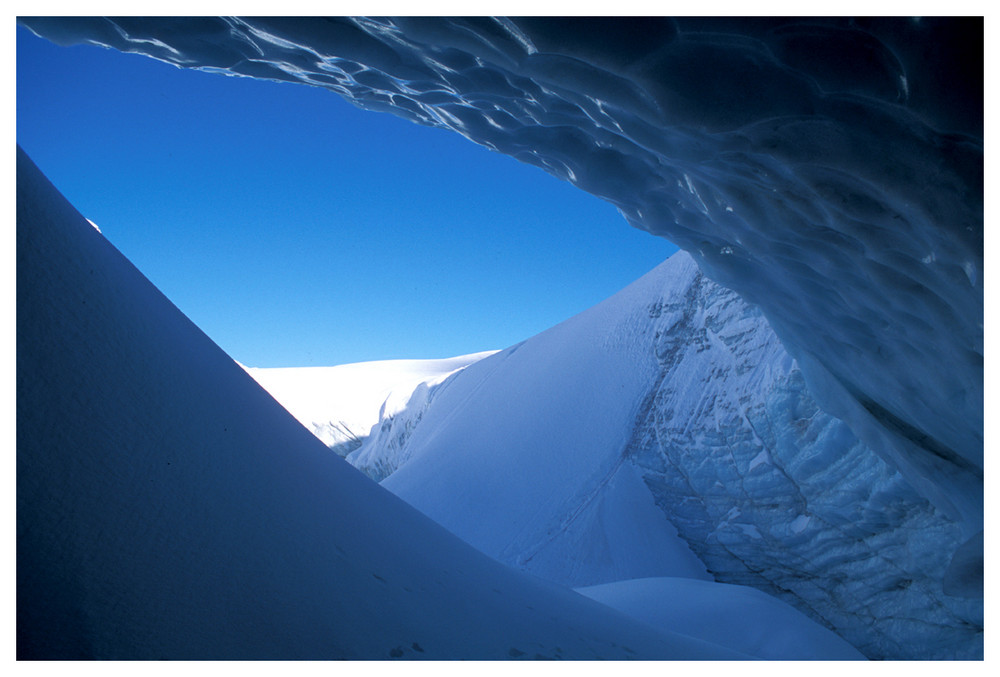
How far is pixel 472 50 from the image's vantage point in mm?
2127

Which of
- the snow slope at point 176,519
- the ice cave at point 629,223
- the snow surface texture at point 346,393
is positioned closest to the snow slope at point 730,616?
the ice cave at point 629,223

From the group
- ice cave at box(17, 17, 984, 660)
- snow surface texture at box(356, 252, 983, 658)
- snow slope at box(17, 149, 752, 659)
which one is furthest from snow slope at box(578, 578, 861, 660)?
snow slope at box(17, 149, 752, 659)

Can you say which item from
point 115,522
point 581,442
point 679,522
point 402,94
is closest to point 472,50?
point 402,94

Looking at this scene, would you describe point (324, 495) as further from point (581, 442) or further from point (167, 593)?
point (581, 442)

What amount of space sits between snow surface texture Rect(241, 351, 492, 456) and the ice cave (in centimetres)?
1382

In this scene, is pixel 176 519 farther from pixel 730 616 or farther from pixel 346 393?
pixel 346 393

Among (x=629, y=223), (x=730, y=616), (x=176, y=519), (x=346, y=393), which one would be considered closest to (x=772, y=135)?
(x=629, y=223)

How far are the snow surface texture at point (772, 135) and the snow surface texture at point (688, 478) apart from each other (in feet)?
5.22

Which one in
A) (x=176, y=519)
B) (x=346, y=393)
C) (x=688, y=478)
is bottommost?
(x=176, y=519)

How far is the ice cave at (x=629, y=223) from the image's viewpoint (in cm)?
163

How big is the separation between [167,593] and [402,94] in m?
2.63

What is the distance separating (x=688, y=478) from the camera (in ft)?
24.0

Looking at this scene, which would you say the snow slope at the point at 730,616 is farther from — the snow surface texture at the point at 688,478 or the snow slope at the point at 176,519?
the snow slope at the point at 176,519

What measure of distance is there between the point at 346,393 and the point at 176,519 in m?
23.1
